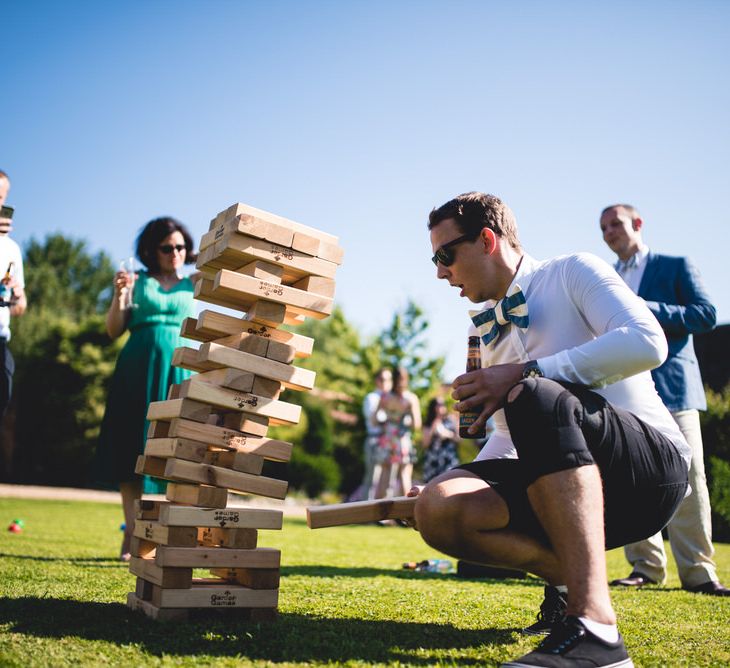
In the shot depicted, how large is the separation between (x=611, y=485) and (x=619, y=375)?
42 cm

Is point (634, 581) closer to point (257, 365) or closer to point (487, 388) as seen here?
point (487, 388)

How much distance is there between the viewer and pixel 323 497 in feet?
79.5

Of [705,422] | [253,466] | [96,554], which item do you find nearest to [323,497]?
[705,422]

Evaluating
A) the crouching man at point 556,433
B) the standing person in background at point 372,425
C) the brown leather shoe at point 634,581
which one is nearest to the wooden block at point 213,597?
the crouching man at point 556,433

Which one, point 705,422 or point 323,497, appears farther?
point 323,497

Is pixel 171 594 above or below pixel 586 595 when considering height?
below

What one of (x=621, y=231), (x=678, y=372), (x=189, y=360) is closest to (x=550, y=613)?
(x=189, y=360)

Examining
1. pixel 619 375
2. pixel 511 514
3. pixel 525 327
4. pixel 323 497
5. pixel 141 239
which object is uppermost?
pixel 141 239

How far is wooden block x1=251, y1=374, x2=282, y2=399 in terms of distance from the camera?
3420 millimetres

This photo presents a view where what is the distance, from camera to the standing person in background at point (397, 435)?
13820 millimetres

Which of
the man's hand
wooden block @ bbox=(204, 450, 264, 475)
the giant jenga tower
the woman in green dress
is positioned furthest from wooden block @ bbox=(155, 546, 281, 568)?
the woman in green dress

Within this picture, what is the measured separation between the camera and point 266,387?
3.46 m

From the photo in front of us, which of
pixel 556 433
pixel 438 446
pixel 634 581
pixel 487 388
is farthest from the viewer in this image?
pixel 438 446

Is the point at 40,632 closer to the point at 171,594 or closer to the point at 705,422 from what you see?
the point at 171,594
